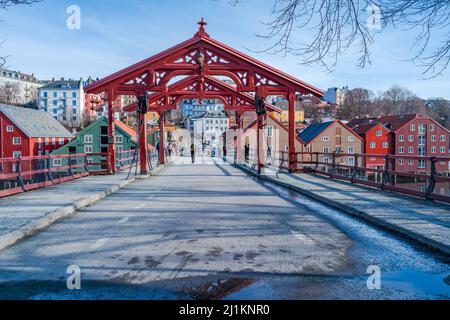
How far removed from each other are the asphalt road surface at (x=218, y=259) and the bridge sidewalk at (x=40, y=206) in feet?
0.78

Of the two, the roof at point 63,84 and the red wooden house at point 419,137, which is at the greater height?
the roof at point 63,84

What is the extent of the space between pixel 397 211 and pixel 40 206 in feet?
26.4

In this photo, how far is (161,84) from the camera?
1944 cm

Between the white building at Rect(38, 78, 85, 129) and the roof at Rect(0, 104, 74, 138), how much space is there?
4897cm

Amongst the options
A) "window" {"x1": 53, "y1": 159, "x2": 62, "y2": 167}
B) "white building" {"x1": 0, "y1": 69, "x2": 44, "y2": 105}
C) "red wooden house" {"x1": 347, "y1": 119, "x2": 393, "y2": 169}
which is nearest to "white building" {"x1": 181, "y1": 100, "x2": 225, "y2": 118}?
"white building" {"x1": 0, "y1": 69, "x2": 44, "y2": 105}

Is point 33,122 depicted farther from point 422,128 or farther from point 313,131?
point 422,128

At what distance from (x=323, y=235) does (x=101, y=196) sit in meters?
7.43

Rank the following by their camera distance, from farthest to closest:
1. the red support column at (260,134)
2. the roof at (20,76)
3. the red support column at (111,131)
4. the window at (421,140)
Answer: the roof at (20,76) → the window at (421,140) → the red support column at (260,134) → the red support column at (111,131)

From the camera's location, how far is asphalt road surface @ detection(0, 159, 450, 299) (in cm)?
422

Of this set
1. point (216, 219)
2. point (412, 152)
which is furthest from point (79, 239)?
point (412, 152)

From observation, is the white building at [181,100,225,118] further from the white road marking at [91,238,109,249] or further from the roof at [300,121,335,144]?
the white road marking at [91,238,109,249]

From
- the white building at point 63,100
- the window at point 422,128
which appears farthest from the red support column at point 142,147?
the white building at point 63,100

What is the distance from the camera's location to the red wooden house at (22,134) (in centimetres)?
5956

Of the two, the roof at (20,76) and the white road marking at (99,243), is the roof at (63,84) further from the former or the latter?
the white road marking at (99,243)
